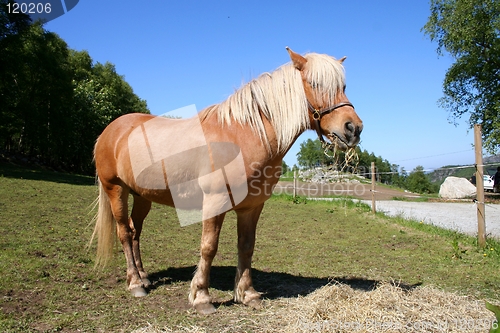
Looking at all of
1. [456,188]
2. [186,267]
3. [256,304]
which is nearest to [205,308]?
[256,304]

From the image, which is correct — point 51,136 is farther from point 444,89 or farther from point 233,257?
point 444,89

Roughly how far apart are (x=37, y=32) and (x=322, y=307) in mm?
26580

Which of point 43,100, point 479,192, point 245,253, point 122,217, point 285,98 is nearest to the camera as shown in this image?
point 285,98

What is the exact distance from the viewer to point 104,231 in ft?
14.7

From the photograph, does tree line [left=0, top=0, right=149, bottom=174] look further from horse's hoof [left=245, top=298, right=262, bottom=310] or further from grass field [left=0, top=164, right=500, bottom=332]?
horse's hoof [left=245, top=298, right=262, bottom=310]

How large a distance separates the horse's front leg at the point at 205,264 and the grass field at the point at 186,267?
10cm

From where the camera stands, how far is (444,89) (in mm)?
21188

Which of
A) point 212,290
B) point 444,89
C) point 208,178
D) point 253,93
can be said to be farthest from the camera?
point 444,89

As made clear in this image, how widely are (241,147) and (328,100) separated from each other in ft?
2.93

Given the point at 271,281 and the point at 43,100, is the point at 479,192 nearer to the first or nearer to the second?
the point at 271,281

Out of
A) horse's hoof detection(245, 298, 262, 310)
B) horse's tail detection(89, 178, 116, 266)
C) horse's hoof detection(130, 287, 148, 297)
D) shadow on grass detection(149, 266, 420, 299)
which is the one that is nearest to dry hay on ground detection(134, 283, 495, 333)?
horse's hoof detection(245, 298, 262, 310)

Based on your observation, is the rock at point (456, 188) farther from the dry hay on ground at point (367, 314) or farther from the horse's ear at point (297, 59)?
the horse's ear at point (297, 59)

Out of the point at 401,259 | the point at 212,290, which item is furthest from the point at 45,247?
the point at 401,259

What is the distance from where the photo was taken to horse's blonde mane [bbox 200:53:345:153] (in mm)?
3234
